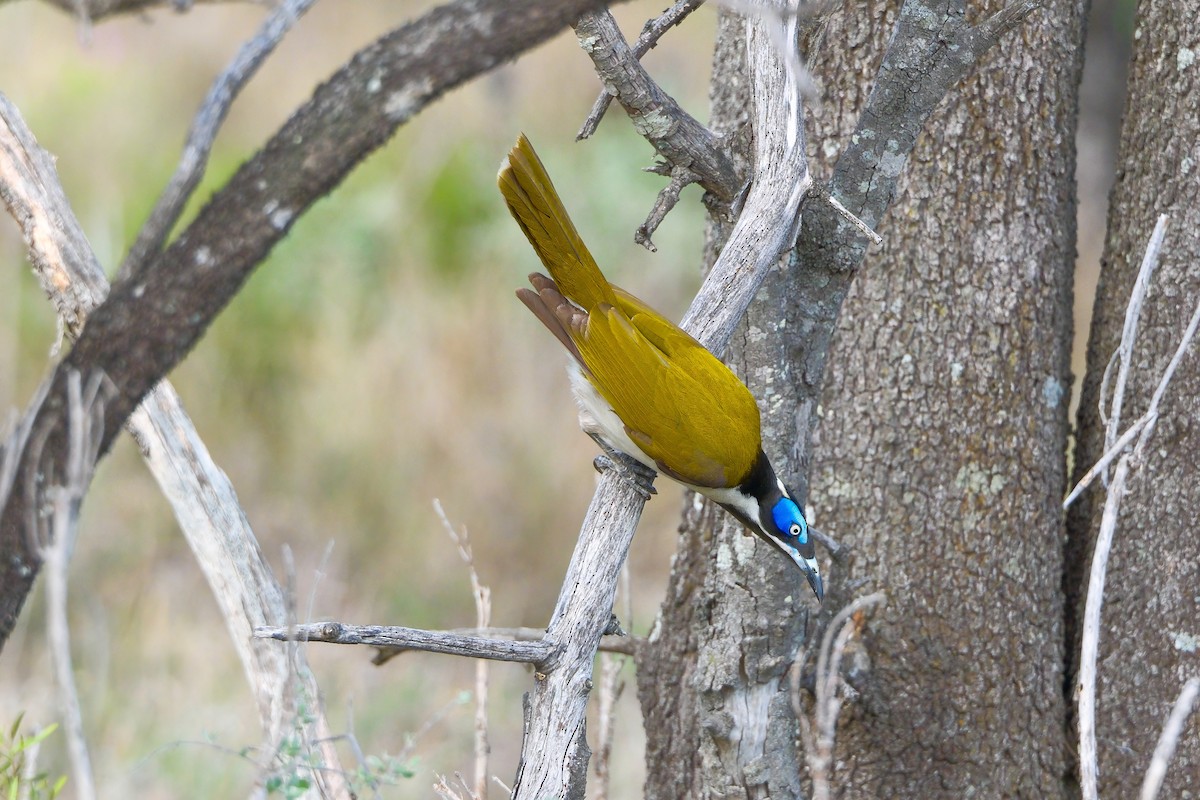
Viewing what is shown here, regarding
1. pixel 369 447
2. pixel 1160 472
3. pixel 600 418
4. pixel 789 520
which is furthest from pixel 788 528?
pixel 369 447

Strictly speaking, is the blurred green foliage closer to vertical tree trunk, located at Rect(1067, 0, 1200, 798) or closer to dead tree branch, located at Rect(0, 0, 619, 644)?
dead tree branch, located at Rect(0, 0, 619, 644)

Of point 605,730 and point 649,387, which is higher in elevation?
point 649,387

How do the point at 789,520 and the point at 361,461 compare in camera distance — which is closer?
the point at 789,520

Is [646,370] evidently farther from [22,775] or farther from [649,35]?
[22,775]

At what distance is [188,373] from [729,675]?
5092mm

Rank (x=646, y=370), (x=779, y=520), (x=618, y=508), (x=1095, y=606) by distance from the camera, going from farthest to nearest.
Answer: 1. (x=646, y=370)
2. (x=779, y=520)
3. (x=618, y=508)
4. (x=1095, y=606)

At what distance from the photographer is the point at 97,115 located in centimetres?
914

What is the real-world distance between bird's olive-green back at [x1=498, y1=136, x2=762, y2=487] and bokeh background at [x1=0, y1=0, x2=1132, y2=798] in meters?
2.74

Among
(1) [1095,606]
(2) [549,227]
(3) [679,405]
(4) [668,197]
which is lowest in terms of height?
(1) [1095,606]

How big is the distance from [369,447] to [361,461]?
0.10 m

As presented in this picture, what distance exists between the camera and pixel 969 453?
9.36 feet

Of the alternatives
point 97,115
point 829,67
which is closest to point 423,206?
point 97,115

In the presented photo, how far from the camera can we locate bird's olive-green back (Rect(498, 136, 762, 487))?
112 inches

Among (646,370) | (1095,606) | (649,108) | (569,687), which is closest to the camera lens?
(569,687)
